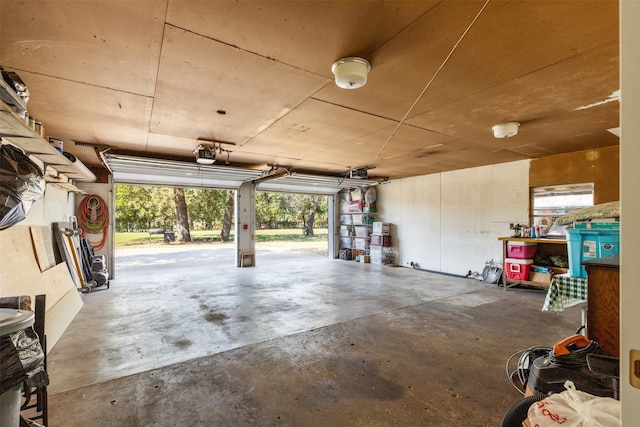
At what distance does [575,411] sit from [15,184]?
3112 millimetres

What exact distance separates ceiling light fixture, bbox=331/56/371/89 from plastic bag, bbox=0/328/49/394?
2421mm

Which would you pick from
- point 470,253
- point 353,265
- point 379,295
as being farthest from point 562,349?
point 353,265

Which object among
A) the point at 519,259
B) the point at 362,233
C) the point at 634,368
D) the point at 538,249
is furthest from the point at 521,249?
the point at 634,368

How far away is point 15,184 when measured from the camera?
6.35 feet

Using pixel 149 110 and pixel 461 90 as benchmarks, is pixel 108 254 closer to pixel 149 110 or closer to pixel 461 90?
pixel 149 110

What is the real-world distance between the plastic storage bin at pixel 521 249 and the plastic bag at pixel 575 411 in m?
5.18

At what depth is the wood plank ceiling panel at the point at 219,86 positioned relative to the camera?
214 centimetres

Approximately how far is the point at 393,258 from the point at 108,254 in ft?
23.6

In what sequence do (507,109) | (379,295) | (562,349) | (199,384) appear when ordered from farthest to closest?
(379,295), (507,109), (199,384), (562,349)

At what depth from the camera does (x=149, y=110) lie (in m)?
3.24

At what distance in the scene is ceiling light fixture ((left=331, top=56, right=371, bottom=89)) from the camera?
2186 millimetres

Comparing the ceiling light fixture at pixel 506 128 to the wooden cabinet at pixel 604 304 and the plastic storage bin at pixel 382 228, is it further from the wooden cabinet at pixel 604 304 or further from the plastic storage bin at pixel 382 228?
the plastic storage bin at pixel 382 228

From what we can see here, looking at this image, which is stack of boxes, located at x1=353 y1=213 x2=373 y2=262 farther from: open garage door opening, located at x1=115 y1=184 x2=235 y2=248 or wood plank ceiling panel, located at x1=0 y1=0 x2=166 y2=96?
open garage door opening, located at x1=115 y1=184 x2=235 y2=248

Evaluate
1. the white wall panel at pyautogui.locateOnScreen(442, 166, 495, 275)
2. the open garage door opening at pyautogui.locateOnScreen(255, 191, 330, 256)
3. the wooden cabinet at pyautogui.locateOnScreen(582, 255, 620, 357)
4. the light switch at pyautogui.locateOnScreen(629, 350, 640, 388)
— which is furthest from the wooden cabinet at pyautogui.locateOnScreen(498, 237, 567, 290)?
the open garage door opening at pyautogui.locateOnScreen(255, 191, 330, 256)
